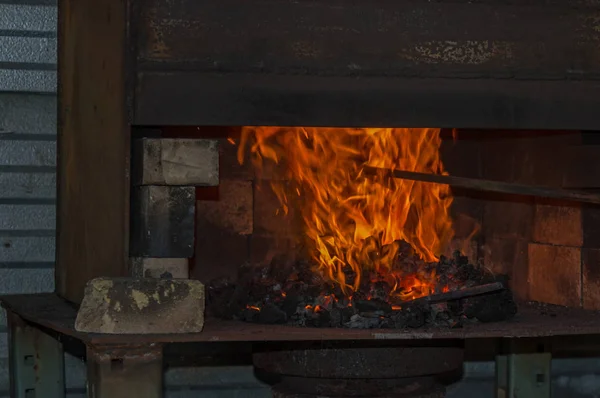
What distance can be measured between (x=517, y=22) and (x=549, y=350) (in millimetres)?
1868

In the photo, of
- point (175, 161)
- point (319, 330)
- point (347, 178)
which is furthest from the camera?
point (347, 178)

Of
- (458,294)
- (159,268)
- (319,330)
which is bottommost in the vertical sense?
(319,330)

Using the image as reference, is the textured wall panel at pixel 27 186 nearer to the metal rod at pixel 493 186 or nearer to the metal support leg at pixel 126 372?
the metal rod at pixel 493 186

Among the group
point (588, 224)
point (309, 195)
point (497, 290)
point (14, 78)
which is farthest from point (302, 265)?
point (14, 78)

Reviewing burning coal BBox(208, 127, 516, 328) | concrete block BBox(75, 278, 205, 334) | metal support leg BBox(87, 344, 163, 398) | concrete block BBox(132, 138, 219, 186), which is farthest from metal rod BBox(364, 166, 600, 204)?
metal support leg BBox(87, 344, 163, 398)

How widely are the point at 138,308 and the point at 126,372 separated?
269mm

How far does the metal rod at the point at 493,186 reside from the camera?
16.6 feet

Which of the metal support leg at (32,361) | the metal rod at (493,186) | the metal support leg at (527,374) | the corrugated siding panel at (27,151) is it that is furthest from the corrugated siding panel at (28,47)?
the metal support leg at (527,374)

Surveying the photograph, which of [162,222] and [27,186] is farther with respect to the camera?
[27,186]

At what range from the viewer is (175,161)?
4.72 metres

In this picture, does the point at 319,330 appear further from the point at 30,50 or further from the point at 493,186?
the point at 30,50

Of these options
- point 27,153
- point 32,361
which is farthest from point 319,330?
point 27,153

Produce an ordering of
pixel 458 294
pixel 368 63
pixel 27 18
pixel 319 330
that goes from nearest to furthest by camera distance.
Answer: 1. pixel 319 330
2. pixel 368 63
3. pixel 458 294
4. pixel 27 18

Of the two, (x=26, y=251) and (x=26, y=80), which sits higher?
(x=26, y=80)
